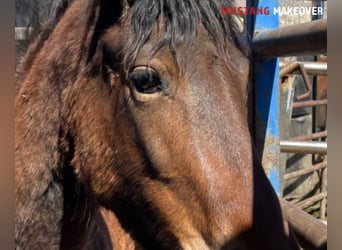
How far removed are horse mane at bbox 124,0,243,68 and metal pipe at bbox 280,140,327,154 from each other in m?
0.40

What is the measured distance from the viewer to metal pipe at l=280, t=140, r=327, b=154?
120 cm

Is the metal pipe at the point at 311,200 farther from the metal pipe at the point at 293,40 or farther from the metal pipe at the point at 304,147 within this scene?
the metal pipe at the point at 293,40

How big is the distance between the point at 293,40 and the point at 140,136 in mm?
368

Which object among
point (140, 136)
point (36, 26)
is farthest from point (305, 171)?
point (36, 26)

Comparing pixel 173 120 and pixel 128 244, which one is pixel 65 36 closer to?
pixel 173 120

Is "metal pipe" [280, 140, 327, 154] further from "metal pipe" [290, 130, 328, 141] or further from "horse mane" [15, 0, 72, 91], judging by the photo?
"horse mane" [15, 0, 72, 91]

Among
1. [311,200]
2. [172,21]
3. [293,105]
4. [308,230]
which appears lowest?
[311,200]

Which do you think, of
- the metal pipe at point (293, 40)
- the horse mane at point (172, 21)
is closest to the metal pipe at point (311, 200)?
the metal pipe at point (293, 40)

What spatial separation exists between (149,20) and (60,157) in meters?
0.36

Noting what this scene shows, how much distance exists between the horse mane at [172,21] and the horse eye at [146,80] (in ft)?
0.09

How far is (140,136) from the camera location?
92cm

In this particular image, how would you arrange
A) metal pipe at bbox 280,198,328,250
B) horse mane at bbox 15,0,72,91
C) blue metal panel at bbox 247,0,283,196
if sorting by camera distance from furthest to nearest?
blue metal panel at bbox 247,0,283,196
horse mane at bbox 15,0,72,91
metal pipe at bbox 280,198,328,250

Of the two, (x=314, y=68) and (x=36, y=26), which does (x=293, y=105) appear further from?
(x=36, y=26)

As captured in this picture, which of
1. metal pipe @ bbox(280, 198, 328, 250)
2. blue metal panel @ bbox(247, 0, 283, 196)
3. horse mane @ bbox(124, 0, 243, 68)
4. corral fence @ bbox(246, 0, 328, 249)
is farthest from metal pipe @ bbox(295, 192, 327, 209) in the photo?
horse mane @ bbox(124, 0, 243, 68)
